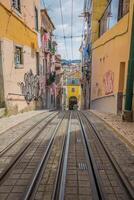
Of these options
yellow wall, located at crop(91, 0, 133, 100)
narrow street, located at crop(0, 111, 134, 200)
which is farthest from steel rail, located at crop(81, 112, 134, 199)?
yellow wall, located at crop(91, 0, 133, 100)

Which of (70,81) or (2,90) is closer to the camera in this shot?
(2,90)

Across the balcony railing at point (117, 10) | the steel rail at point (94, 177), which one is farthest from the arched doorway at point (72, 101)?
the steel rail at point (94, 177)

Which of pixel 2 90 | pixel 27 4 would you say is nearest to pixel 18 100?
pixel 2 90

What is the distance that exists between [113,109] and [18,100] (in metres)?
5.50

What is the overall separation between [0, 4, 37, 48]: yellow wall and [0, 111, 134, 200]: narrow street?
5.75 meters

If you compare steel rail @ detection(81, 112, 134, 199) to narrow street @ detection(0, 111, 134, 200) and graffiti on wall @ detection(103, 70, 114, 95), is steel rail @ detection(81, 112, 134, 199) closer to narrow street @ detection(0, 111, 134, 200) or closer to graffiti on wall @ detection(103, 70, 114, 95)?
narrow street @ detection(0, 111, 134, 200)

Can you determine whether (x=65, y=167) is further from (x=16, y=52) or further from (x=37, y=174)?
(x=16, y=52)

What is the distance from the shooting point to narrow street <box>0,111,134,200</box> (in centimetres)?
317

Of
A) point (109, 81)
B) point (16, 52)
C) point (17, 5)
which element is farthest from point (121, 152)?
point (17, 5)

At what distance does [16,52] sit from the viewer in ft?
37.8

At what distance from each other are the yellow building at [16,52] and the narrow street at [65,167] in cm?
410

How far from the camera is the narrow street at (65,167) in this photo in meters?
3.17

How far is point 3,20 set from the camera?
31.2ft

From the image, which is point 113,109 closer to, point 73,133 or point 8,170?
point 73,133
